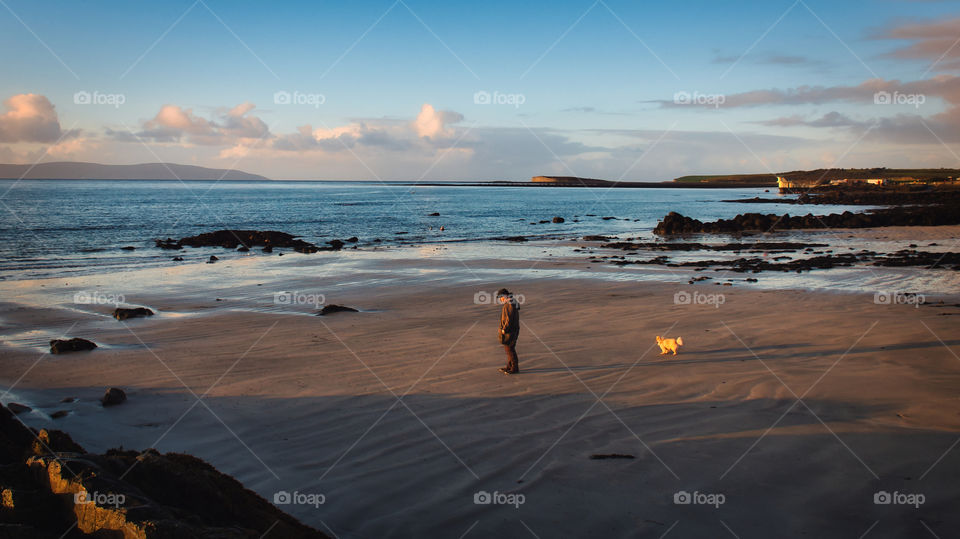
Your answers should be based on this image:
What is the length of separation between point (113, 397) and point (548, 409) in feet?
21.5

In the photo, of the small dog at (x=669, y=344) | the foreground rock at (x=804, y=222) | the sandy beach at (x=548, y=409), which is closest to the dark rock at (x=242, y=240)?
the sandy beach at (x=548, y=409)

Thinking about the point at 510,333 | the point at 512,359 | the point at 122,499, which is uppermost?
the point at 510,333

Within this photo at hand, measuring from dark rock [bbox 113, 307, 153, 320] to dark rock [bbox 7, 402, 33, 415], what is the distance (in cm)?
717

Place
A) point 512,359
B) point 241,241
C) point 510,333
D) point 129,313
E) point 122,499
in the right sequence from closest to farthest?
point 122,499 → point 510,333 → point 512,359 → point 129,313 → point 241,241

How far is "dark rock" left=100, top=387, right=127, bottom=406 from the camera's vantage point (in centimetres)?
901

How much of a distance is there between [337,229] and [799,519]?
47199 mm

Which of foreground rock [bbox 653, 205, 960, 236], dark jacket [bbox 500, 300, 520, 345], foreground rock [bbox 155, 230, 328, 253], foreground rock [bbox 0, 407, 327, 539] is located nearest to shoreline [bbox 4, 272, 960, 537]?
dark jacket [bbox 500, 300, 520, 345]

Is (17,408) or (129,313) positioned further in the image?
(129,313)

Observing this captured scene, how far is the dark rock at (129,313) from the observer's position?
1549 centimetres

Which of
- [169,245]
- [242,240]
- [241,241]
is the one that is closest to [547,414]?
[169,245]

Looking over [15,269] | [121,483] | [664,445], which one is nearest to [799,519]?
[664,445]

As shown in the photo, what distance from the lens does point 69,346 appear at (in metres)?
12.1

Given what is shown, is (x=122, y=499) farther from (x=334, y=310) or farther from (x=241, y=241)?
(x=241, y=241)

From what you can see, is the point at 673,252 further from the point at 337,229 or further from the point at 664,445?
the point at 337,229
